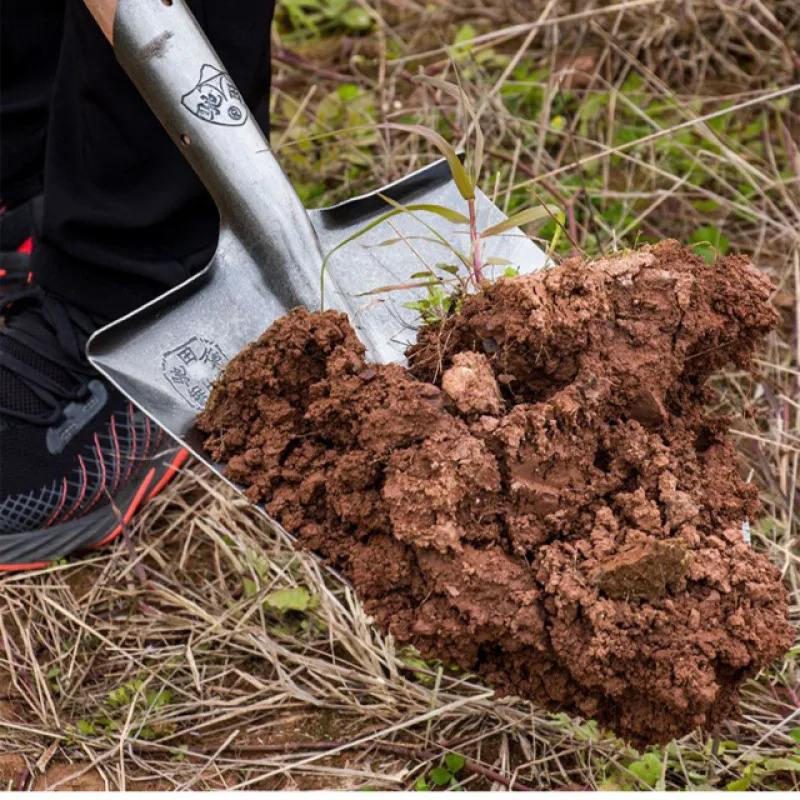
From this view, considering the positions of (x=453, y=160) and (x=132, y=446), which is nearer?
(x=453, y=160)

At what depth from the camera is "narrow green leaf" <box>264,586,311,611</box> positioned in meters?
1.60

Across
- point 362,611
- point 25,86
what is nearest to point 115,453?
point 362,611

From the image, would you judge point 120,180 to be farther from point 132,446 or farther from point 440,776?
point 440,776

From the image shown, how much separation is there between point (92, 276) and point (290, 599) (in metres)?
0.68

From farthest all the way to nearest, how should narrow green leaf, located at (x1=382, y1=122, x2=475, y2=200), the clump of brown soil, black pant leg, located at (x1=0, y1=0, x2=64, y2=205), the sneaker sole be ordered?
black pant leg, located at (x1=0, y1=0, x2=64, y2=205)
the sneaker sole
narrow green leaf, located at (x1=382, y1=122, x2=475, y2=200)
the clump of brown soil

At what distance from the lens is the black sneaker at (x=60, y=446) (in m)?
1.73

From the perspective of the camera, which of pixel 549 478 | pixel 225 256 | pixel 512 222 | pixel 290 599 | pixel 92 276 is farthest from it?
pixel 92 276

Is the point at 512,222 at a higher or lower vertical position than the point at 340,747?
higher

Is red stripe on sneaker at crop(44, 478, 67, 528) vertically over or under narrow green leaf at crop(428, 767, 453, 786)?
over

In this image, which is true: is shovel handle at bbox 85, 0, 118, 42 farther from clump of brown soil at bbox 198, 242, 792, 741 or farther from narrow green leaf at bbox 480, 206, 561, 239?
narrow green leaf at bbox 480, 206, 561, 239

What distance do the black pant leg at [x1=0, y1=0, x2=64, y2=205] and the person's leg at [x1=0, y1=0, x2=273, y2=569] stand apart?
0.32 m

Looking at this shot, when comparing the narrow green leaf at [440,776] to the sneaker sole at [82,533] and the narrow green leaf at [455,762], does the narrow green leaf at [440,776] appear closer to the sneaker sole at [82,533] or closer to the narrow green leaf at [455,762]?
the narrow green leaf at [455,762]

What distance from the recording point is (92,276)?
5.65 ft

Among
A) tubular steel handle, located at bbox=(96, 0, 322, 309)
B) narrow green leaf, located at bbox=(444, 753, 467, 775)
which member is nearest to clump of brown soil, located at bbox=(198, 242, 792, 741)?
tubular steel handle, located at bbox=(96, 0, 322, 309)
